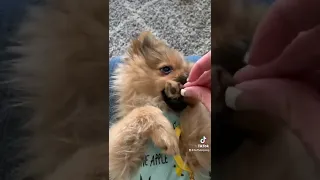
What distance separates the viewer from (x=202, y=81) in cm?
52

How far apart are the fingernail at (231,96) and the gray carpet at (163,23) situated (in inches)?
2.2

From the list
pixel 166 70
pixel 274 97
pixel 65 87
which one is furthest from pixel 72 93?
pixel 274 97

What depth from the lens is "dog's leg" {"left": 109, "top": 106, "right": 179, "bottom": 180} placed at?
20.4 inches

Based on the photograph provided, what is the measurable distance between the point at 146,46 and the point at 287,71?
17 centimetres

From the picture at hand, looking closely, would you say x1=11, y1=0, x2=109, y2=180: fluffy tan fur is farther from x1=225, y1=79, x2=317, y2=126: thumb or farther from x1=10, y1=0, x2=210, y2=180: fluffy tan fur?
x1=225, y1=79, x2=317, y2=126: thumb

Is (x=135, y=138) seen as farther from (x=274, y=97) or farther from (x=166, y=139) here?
(x=274, y=97)

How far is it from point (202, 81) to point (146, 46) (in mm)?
77

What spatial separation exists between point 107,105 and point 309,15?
0.26 metres

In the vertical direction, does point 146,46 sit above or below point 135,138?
above

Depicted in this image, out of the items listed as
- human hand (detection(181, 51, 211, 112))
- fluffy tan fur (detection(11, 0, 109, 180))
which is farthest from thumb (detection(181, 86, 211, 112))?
fluffy tan fur (detection(11, 0, 109, 180))

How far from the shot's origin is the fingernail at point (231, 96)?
1.72 ft

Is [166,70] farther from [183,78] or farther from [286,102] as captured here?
[286,102]

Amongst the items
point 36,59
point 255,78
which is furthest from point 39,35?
point 255,78

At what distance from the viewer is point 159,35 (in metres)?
0.53
